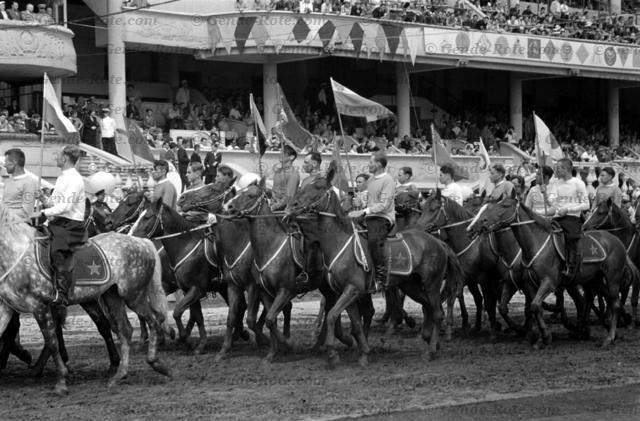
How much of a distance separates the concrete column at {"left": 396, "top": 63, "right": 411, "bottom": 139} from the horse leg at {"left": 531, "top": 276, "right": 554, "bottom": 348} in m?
27.0

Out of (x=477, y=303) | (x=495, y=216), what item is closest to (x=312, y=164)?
(x=495, y=216)

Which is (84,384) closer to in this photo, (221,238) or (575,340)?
(221,238)

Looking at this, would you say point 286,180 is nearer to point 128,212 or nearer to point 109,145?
point 128,212

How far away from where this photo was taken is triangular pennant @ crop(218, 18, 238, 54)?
38688 mm

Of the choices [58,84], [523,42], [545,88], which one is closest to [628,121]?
[545,88]

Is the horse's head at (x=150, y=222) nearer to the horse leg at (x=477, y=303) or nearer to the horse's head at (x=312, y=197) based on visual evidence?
the horse's head at (x=312, y=197)

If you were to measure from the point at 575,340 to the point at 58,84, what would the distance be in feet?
70.7

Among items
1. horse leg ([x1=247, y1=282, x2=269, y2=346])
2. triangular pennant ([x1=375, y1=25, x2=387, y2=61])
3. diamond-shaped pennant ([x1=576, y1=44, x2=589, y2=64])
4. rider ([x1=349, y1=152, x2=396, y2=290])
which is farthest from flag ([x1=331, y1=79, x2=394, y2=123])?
diamond-shaped pennant ([x1=576, y1=44, x2=589, y2=64])

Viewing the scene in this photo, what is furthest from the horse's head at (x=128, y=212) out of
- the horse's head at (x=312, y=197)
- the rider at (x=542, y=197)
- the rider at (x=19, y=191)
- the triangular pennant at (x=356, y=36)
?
the triangular pennant at (x=356, y=36)

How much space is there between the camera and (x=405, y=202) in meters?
19.7

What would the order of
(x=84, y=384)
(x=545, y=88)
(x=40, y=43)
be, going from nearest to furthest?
1. (x=84, y=384)
2. (x=40, y=43)
3. (x=545, y=88)

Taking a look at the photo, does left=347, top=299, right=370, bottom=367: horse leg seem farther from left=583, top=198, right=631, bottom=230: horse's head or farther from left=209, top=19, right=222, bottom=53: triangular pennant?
left=209, top=19, right=222, bottom=53: triangular pennant

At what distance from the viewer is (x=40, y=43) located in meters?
33.1

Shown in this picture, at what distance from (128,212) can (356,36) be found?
24.6 m
